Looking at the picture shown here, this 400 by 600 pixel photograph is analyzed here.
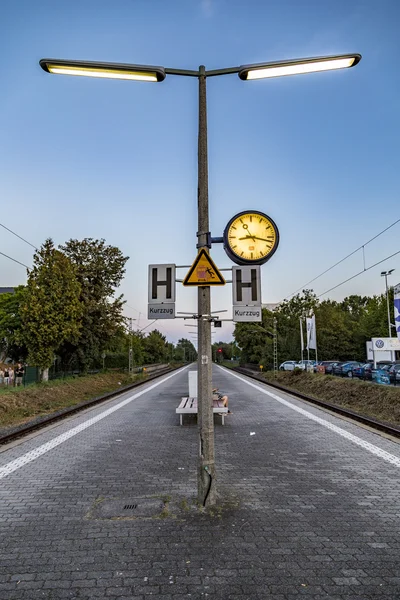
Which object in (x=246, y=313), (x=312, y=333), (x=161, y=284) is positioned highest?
(x=312, y=333)

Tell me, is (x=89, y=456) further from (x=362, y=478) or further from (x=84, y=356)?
(x=84, y=356)

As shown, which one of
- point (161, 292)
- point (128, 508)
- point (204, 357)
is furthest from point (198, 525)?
point (161, 292)

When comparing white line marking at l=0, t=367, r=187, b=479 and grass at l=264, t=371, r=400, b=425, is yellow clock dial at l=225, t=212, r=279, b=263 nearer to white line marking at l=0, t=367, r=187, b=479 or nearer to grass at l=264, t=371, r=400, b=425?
white line marking at l=0, t=367, r=187, b=479

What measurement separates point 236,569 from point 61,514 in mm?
2252

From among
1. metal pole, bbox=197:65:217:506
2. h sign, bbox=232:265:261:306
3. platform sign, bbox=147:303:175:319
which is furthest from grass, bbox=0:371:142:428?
h sign, bbox=232:265:261:306

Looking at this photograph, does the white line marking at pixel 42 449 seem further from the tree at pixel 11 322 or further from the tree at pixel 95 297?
the tree at pixel 11 322

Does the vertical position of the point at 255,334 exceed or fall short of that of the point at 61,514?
it exceeds it

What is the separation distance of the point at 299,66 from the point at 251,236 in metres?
1.96

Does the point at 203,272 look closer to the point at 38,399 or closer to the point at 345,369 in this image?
the point at 38,399

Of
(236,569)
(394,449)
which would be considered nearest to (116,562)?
(236,569)

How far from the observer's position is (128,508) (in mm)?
4688

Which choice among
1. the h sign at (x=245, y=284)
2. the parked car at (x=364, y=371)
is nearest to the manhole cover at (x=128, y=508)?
the h sign at (x=245, y=284)

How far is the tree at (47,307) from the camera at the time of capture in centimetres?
2091

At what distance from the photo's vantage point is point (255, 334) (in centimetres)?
6044
